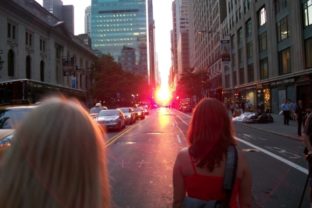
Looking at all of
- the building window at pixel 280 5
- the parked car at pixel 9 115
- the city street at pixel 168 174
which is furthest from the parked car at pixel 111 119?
the building window at pixel 280 5

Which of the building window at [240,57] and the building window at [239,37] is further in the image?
the building window at [240,57]

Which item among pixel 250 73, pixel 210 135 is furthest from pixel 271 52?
pixel 210 135

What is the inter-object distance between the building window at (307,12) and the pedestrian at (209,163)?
124ft

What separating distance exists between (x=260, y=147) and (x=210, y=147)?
14.7 metres

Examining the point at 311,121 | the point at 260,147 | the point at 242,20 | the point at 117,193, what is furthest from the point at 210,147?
the point at 242,20

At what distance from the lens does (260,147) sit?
57.3 ft

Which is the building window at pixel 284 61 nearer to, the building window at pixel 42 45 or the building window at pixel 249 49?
the building window at pixel 249 49

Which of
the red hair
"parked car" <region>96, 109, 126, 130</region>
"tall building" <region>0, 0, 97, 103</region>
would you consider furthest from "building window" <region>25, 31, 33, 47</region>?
the red hair

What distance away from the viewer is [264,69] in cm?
5422

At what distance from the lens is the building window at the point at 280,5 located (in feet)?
147

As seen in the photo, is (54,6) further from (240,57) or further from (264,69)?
(264,69)

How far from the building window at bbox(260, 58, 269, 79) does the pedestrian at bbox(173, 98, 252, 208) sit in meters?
51.0

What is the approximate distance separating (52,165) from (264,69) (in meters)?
54.4

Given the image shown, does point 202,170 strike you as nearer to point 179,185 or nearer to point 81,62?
point 179,185
